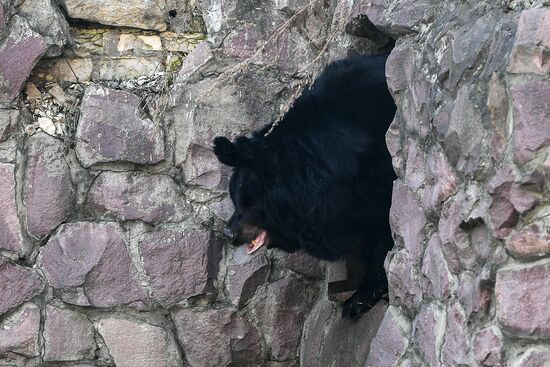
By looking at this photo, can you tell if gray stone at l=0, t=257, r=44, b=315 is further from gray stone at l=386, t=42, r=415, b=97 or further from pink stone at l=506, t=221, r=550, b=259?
pink stone at l=506, t=221, r=550, b=259

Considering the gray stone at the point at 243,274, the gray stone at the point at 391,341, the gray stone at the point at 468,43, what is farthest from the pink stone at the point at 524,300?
the gray stone at the point at 243,274

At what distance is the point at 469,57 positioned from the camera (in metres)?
2.91

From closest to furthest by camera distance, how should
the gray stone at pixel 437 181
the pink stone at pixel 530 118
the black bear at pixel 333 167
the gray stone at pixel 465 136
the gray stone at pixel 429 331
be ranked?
the pink stone at pixel 530 118 → the gray stone at pixel 465 136 → the gray stone at pixel 437 181 → the gray stone at pixel 429 331 → the black bear at pixel 333 167

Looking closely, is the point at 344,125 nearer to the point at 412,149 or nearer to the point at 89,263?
the point at 412,149

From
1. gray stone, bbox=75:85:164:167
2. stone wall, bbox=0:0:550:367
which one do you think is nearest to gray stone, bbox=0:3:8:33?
stone wall, bbox=0:0:550:367

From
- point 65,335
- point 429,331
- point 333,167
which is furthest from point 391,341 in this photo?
point 65,335

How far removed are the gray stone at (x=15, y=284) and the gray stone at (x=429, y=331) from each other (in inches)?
93.1

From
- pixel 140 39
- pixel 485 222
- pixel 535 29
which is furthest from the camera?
pixel 140 39

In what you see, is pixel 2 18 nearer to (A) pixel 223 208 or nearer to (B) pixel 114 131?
(B) pixel 114 131

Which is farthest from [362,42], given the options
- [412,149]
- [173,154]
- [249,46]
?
[412,149]

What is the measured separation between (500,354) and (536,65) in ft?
2.57

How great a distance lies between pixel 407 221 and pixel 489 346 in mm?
875

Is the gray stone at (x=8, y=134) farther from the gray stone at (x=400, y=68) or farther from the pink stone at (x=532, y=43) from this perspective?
the pink stone at (x=532, y=43)

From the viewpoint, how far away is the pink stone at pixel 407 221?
336 cm
